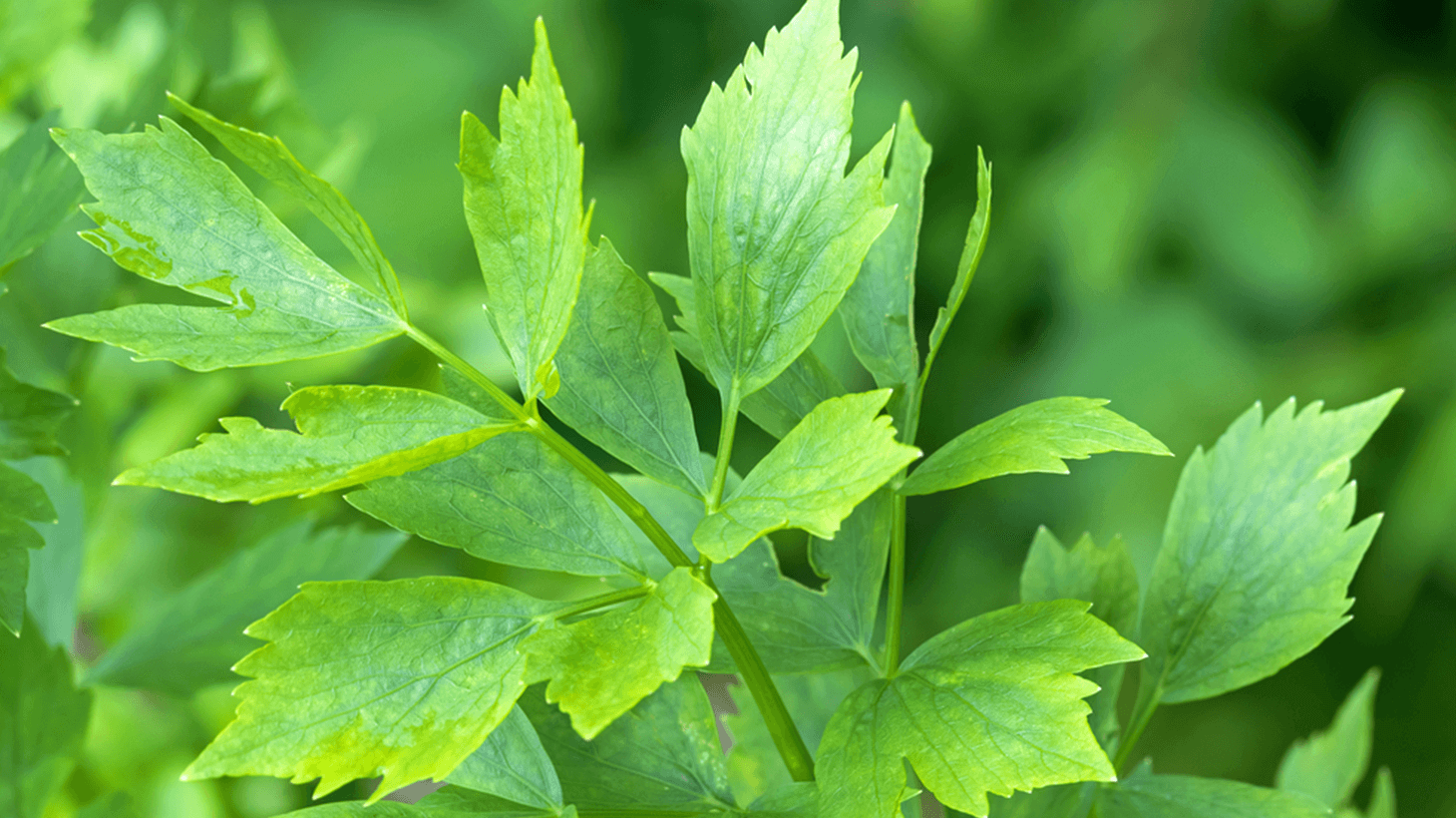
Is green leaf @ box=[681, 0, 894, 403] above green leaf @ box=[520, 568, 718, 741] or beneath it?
above

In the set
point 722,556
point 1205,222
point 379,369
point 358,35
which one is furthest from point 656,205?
A: point 722,556

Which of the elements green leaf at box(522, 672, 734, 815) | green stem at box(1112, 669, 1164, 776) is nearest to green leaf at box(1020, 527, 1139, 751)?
green stem at box(1112, 669, 1164, 776)

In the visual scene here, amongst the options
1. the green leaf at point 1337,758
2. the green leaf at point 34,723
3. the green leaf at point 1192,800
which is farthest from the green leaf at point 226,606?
the green leaf at point 1337,758

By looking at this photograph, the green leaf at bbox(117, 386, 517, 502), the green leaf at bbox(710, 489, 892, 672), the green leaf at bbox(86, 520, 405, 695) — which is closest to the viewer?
the green leaf at bbox(117, 386, 517, 502)

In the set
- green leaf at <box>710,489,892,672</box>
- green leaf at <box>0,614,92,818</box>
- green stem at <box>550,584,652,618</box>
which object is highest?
green stem at <box>550,584,652,618</box>

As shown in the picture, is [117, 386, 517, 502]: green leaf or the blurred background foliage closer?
[117, 386, 517, 502]: green leaf

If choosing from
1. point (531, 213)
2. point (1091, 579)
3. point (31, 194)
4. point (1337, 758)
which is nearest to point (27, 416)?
point (31, 194)

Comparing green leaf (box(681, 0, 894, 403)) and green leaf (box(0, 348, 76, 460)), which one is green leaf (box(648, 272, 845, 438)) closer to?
green leaf (box(681, 0, 894, 403))

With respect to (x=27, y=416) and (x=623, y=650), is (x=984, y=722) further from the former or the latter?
(x=27, y=416)
